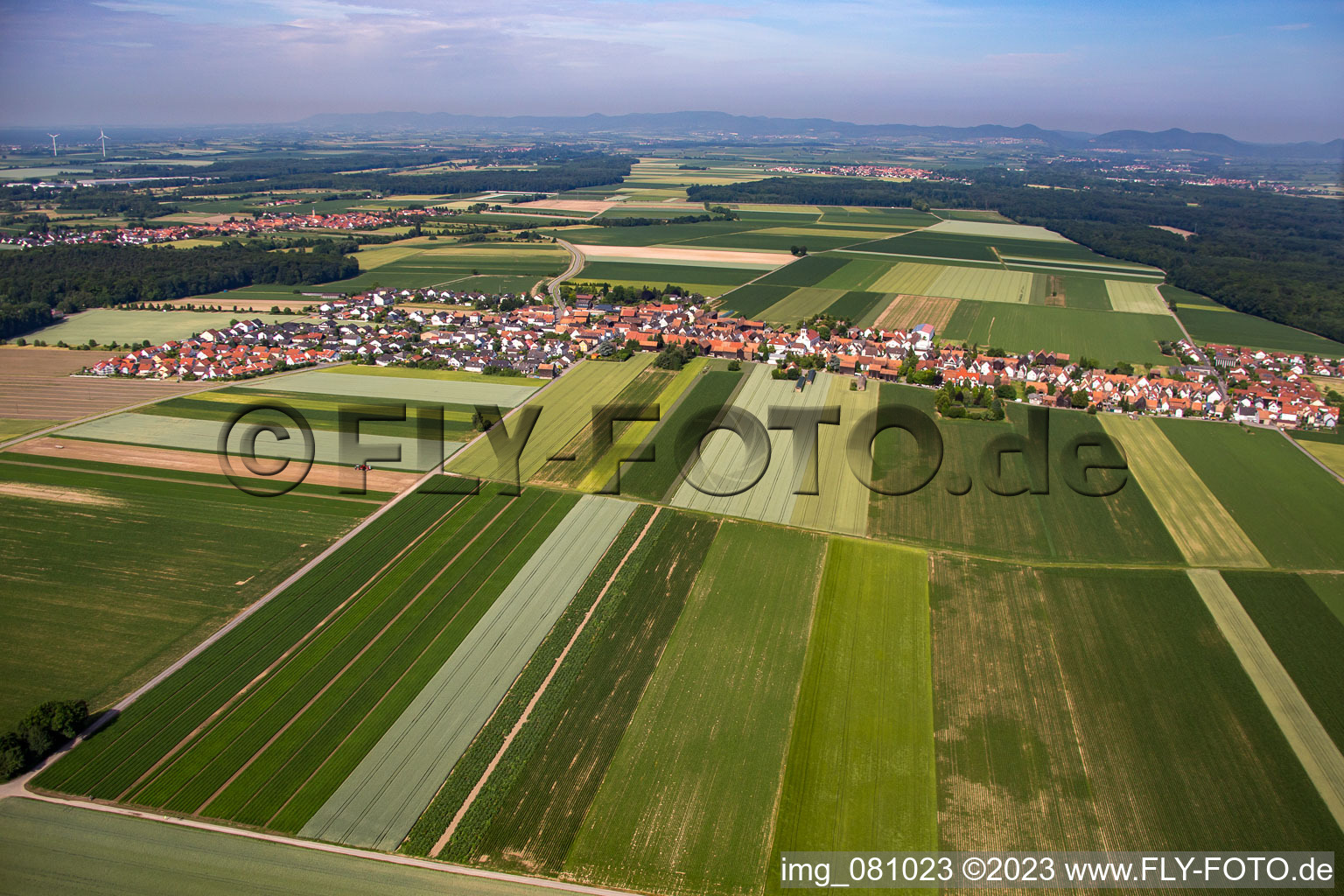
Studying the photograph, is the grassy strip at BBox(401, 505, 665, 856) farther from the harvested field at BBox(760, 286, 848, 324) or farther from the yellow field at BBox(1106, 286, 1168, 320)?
the yellow field at BBox(1106, 286, 1168, 320)

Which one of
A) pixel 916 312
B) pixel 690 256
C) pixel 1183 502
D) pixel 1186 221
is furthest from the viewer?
pixel 1186 221

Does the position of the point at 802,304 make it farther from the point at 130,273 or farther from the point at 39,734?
the point at 130,273

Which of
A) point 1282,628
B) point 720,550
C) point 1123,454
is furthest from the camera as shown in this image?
point 1123,454

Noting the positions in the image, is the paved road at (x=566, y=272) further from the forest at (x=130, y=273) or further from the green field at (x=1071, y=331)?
the green field at (x=1071, y=331)

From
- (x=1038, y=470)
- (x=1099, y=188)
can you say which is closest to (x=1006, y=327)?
(x=1038, y=470)

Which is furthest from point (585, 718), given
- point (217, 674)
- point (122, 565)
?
point (122, 565)

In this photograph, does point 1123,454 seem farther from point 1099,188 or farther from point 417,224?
point 1099,188
